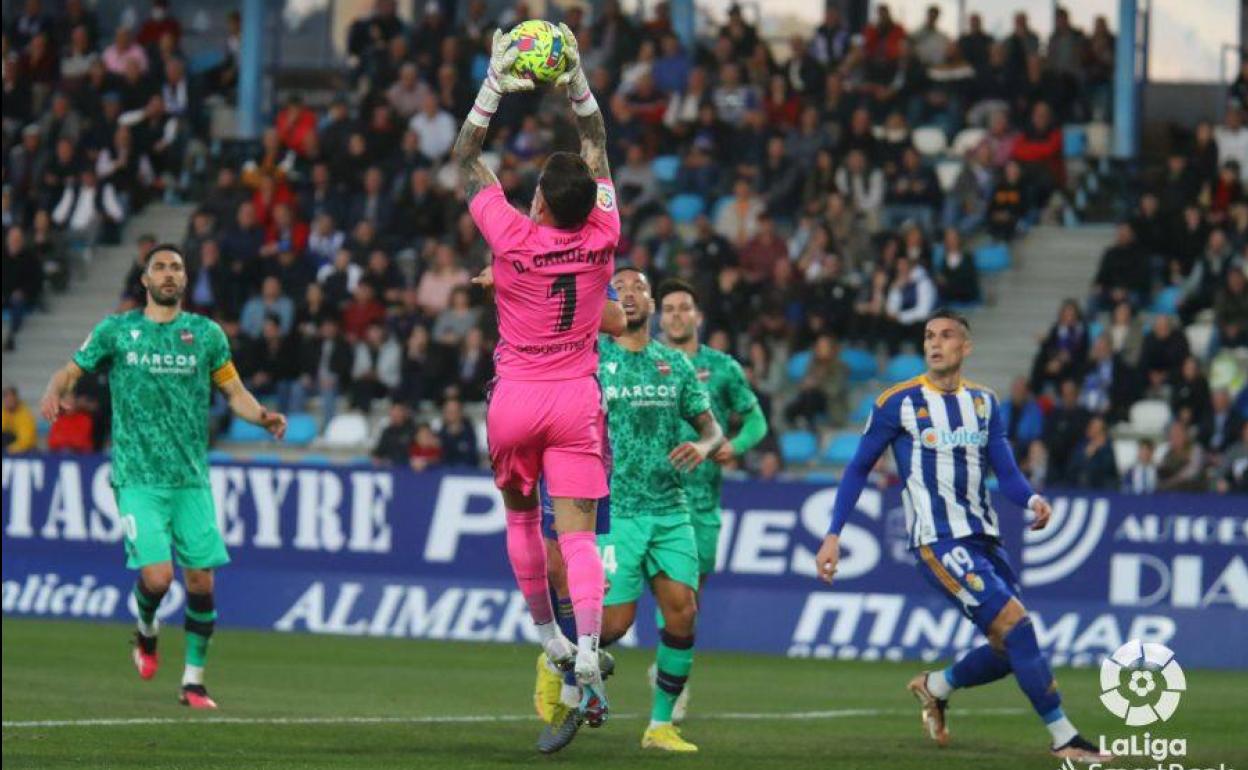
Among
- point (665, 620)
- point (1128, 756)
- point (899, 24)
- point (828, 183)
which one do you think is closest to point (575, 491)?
point (665, 620)

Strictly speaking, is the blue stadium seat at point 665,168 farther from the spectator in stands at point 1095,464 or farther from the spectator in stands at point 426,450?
the spectator in stands at point 1095,464

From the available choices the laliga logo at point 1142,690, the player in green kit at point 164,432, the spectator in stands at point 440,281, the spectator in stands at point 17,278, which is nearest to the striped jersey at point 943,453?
the laliga logo at point 1142,690

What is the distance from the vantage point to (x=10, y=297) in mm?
32312

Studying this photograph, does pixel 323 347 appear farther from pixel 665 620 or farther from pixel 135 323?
pixel 665 620

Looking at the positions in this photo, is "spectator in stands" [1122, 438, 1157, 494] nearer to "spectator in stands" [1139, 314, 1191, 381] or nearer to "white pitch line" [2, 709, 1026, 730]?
"spectator in stands" [1139, 314, 1191, 381]

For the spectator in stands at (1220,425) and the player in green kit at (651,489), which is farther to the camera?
the spectator in stands at (1220,425)

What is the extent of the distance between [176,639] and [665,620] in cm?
906

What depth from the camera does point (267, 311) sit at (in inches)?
1160

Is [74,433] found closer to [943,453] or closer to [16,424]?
[16,424]

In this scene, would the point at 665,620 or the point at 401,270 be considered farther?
the point at 401,270

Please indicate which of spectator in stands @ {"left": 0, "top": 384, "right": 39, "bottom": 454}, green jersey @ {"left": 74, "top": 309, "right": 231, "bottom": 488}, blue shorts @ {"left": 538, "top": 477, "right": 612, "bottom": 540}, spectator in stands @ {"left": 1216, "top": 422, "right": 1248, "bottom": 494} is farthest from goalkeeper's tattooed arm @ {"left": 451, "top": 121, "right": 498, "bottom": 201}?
spectator in stands @ {"left": 0, "top": 384, "right": 39, "bottom": 454}

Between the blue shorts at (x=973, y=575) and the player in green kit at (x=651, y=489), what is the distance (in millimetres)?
1308

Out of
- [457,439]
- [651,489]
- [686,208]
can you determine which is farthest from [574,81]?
[686,208]

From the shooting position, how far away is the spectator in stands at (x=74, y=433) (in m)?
27.3
